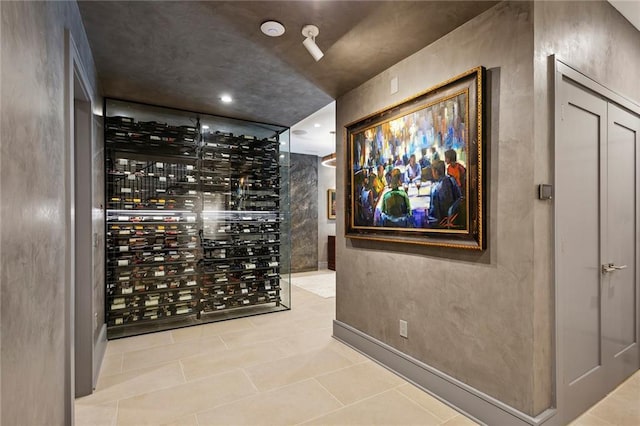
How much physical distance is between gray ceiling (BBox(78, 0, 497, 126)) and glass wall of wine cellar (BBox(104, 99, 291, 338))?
1.91 ft

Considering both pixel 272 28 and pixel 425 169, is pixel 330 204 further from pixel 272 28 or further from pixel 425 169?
pixel 272 28

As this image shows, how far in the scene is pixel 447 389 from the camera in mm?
2320

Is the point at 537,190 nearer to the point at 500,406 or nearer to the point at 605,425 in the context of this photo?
the point at 500,406

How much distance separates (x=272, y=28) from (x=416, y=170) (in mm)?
1457

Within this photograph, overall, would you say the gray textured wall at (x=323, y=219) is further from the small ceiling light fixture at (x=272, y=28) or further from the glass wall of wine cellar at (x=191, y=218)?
the small ceiling light fixture at (x=272, y=28)

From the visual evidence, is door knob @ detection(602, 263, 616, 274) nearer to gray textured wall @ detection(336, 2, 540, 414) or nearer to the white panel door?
the white panel door

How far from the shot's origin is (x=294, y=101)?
12.3 feet

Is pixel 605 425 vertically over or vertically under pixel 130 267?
under

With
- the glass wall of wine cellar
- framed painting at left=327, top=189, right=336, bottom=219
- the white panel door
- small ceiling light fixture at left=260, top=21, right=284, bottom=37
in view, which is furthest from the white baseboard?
framed painting at left=327, top=189, right=336, bottom=219

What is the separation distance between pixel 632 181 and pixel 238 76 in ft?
11.2

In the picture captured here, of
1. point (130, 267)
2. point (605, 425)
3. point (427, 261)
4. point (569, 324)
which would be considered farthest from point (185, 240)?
point (605, 425)

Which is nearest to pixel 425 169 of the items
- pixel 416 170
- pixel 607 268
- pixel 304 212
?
pixel 416 170

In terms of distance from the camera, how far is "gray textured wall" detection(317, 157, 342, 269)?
8172mm

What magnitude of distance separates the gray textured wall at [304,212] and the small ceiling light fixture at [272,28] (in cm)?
533
